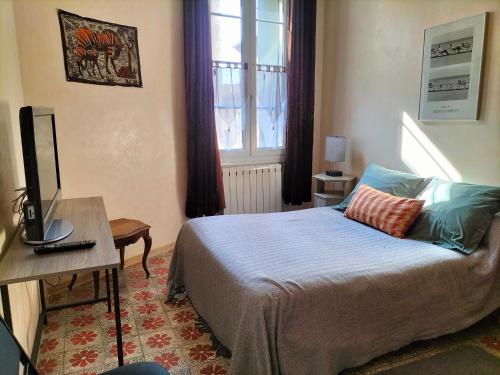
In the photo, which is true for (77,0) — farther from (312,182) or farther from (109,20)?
(312,182)

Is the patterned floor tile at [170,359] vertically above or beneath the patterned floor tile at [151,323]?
beneath

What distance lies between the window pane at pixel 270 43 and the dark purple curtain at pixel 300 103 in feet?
0.46

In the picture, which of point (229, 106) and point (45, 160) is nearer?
point (45, 160)

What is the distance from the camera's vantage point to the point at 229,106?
3848 millimetres

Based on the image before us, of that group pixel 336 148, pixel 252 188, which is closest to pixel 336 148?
pixel 336 148

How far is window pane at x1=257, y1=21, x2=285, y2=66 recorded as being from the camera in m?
3.88

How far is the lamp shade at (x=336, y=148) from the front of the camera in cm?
366

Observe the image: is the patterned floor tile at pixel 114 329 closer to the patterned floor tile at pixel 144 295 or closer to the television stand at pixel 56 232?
the patterned floor tile at pixel 144 295

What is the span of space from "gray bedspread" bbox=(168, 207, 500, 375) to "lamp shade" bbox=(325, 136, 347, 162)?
124 cm

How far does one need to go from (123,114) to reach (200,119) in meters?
0.71

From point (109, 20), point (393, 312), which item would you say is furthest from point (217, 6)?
point (393, 312)

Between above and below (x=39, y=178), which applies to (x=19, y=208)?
below

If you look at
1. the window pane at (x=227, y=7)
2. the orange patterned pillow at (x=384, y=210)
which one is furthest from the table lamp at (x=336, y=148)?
the window pane at (x=227, y=7)

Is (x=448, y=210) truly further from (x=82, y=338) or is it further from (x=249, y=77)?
(x=82, y=338)
